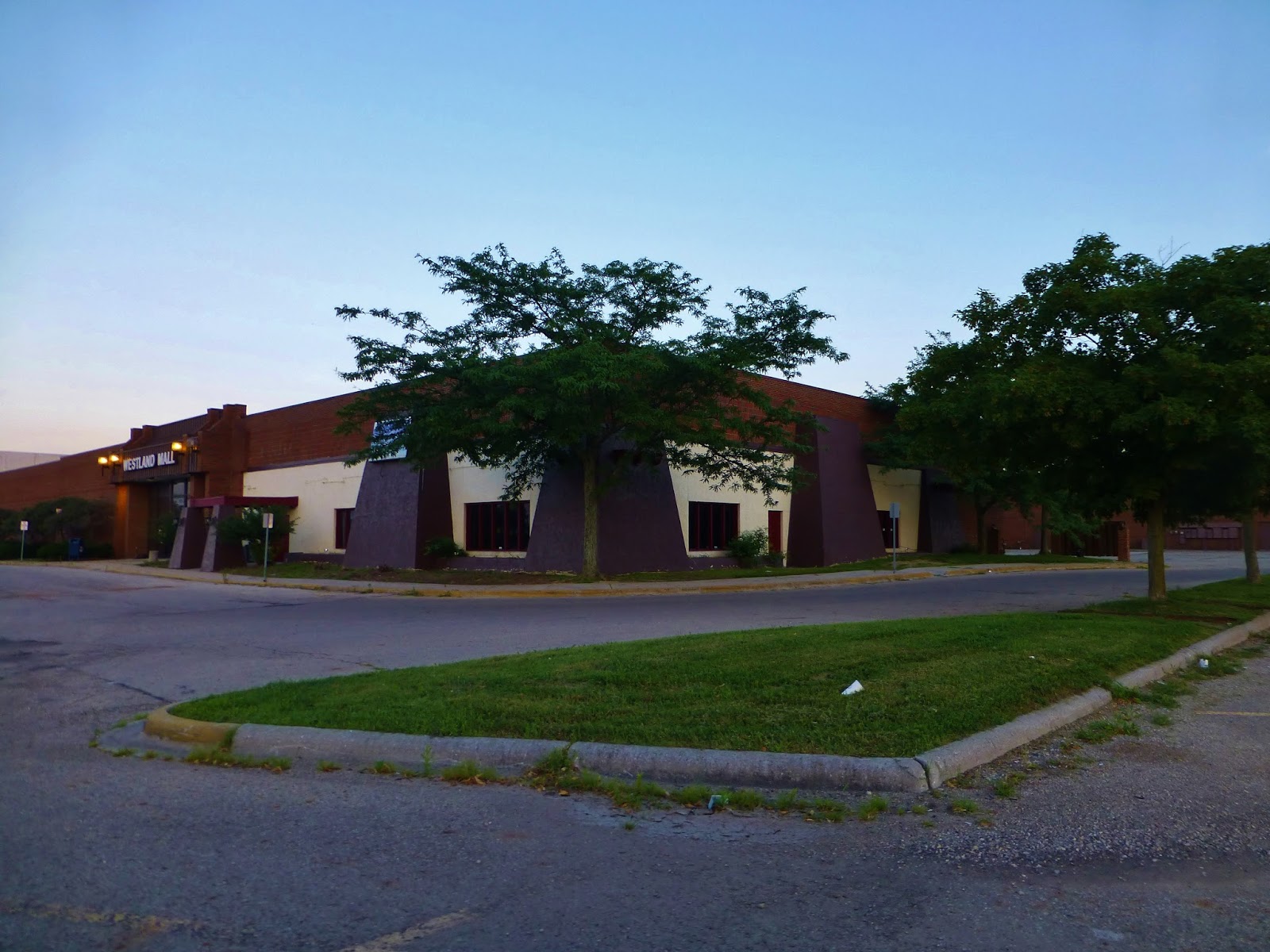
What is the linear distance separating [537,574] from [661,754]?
24238mm

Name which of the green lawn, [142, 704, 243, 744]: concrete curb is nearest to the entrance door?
the green lawn

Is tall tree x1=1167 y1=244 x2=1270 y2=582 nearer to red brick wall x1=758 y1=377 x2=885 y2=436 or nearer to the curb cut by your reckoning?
the curb cut

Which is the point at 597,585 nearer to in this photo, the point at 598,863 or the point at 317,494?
the point at 317,494

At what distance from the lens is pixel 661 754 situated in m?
6.58

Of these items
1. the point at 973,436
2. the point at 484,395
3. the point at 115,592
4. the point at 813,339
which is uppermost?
the point at 813,339

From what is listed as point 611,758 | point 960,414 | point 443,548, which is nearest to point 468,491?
point 443,548

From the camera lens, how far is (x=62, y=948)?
397 cm

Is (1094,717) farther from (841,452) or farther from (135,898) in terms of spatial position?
(841,452)

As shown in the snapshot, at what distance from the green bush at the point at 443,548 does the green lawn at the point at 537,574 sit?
1.99ft

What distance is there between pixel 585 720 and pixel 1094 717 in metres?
4.37

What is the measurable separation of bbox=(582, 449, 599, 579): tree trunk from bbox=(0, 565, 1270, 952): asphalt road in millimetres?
19683

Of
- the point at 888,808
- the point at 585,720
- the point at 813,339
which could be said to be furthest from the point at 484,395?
the point at 888,808

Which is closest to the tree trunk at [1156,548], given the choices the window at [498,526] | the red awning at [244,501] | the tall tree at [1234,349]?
the tall tree at [1234,349]

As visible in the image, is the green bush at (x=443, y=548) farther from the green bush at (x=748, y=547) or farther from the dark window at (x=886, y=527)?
the dark window at (x=886, y=527)
